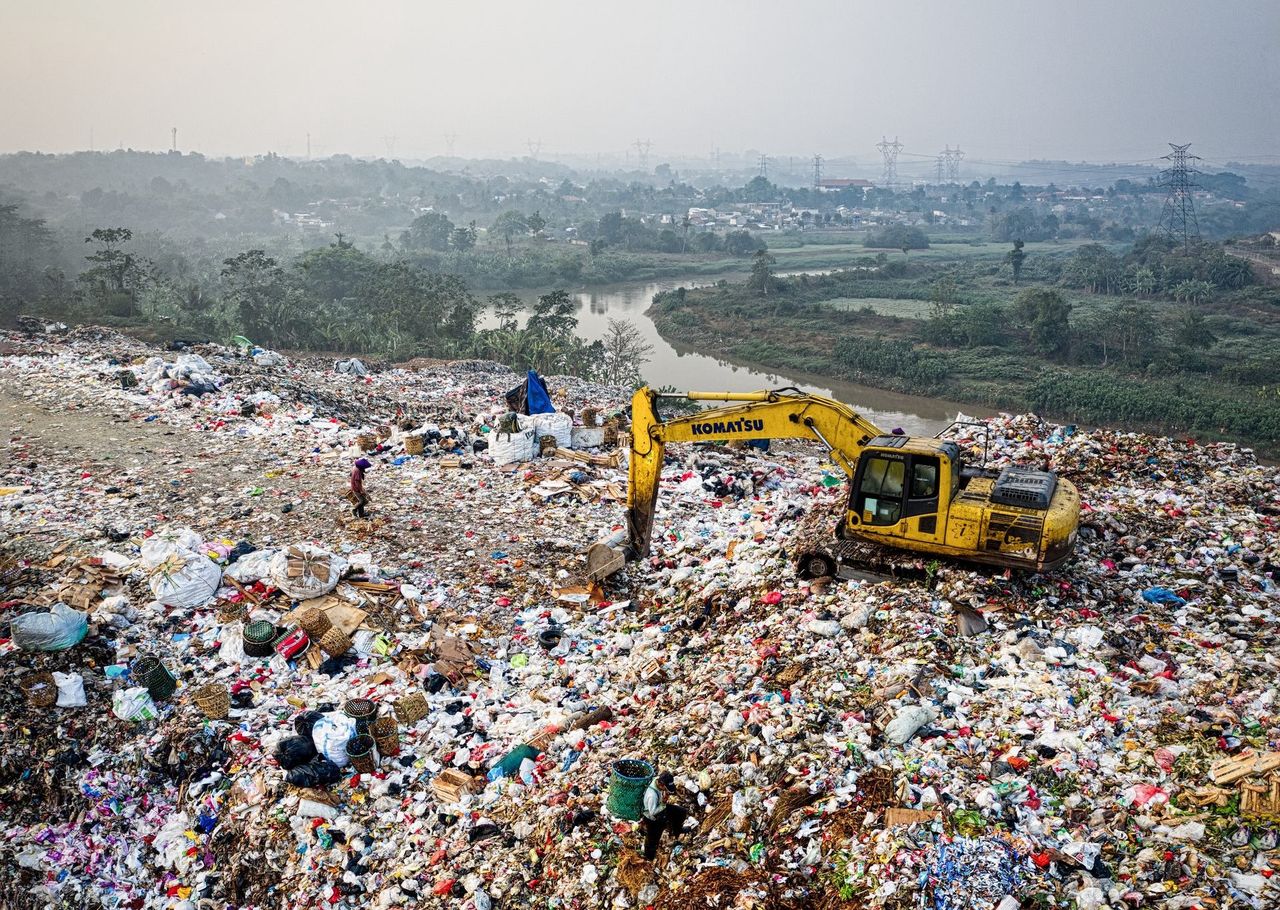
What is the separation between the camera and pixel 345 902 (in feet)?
13.9

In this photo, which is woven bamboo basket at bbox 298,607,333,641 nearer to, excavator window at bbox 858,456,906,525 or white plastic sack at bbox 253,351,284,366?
excavator window at bbox 858,456,906,525

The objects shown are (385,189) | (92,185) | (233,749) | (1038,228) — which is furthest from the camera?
(385,189)

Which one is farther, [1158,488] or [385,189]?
[385,189]

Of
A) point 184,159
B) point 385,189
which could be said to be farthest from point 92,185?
point 385,189

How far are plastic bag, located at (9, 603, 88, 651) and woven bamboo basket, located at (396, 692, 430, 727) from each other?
2375 mm

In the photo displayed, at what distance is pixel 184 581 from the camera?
252 inches

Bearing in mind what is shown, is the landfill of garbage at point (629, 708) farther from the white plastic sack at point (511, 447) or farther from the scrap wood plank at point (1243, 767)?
the white plastic sack at point (511, 447)

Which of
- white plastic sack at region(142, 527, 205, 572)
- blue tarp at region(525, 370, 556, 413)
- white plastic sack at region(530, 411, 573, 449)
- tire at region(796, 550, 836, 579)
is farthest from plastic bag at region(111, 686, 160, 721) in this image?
blue tarp at region(525, 370, 556, 413)

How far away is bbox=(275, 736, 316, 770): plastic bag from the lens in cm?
493

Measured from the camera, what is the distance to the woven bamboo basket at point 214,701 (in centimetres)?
539

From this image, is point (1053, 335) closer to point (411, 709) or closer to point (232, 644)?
point (411, 709)

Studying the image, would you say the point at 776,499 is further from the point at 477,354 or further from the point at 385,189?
the point at 385,189

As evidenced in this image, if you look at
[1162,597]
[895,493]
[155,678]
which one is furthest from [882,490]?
[155,678]

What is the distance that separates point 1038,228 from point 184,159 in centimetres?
8962
